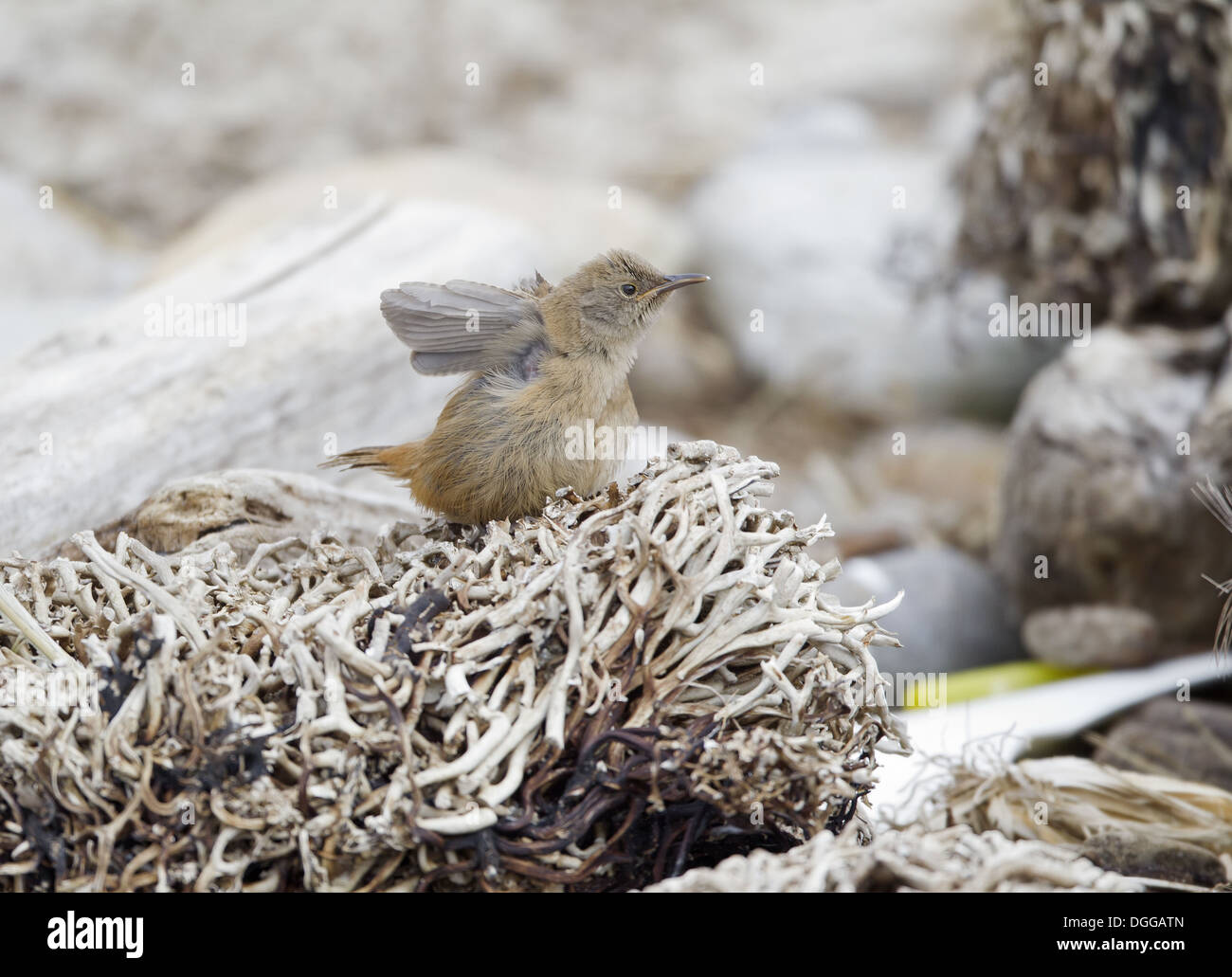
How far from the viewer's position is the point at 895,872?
148 centimetres

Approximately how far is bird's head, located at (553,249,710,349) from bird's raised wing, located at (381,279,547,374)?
0.28 ft

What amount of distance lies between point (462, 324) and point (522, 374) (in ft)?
0.51

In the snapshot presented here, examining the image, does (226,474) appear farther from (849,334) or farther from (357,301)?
(849,334)

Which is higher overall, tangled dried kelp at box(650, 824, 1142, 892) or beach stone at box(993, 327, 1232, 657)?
beach stone at box(993, 327, 1232, 657)

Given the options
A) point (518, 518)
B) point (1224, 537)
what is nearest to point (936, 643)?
point (1224, 537)

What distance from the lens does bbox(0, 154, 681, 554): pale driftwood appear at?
280cm

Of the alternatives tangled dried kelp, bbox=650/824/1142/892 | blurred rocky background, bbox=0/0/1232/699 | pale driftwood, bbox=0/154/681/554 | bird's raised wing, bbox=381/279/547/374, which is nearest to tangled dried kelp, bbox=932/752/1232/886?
tangled dried kelp, bbox=650/824/1142/892

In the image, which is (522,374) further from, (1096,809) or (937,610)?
(937,610)

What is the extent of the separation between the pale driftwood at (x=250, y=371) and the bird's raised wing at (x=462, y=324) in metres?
0.86

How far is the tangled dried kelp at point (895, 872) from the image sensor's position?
57.6 inches

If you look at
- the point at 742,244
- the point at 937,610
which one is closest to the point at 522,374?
the point at 937,610

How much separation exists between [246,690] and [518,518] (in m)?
0.75

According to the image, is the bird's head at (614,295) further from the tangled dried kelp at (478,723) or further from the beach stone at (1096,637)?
the beach stone at (1096,637)

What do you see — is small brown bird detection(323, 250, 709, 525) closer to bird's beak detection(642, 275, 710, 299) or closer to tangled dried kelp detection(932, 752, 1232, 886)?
bird's beak detection(642, 275, 710, 299)
